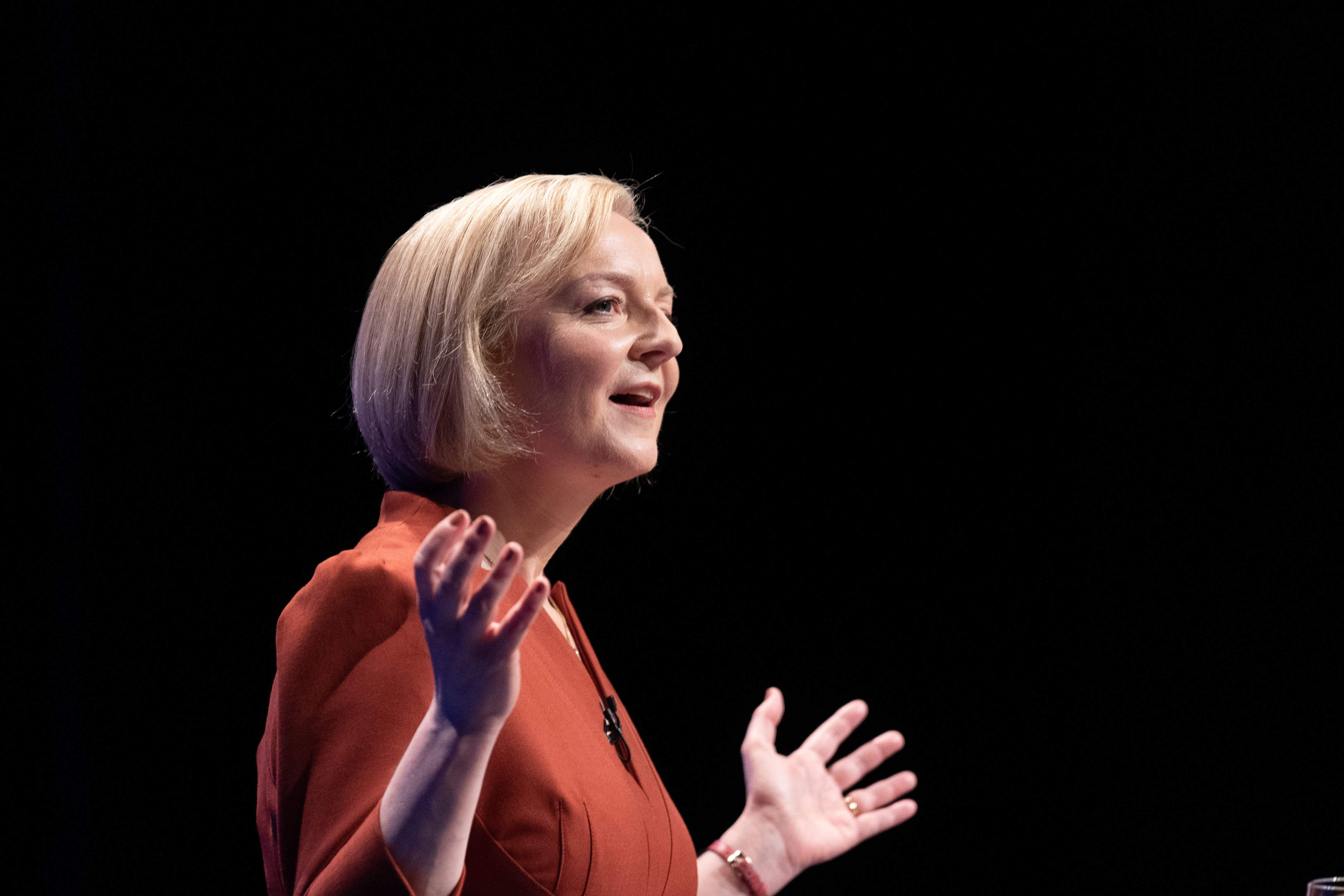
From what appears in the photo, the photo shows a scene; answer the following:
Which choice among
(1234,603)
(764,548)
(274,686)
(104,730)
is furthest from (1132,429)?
(104,730)

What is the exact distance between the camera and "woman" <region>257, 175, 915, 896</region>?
92 centimetres

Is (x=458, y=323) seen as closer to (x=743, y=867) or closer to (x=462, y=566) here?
(x=462, y=566)

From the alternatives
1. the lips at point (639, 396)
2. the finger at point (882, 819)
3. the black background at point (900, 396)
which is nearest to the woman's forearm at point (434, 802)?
the lips at point (639, 396)

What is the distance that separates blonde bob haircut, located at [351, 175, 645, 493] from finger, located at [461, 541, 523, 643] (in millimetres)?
525

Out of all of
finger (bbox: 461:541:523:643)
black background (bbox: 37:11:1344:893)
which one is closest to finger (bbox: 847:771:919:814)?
black background (bbox: 37:11:1344:893)

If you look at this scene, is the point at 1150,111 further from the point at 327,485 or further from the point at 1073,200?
the point at 327,485

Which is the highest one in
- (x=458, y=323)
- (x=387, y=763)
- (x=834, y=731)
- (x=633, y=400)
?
(x=458, y=323)

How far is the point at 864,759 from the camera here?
1.79 meters

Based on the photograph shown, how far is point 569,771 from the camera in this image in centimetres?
119

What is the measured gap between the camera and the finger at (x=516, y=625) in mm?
856

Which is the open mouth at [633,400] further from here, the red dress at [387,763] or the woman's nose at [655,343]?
the red dress at [387,763]

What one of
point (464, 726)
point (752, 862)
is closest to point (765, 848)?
point (752, 862)

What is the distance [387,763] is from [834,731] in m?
0.91

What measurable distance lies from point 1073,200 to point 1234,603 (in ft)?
3.43
